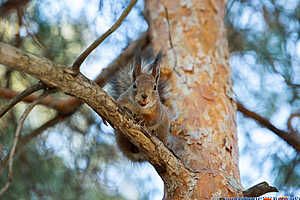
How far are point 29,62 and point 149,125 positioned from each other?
991 mm

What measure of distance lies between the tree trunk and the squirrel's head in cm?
10

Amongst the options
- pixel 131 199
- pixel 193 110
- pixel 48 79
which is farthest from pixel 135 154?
pixel 48 79

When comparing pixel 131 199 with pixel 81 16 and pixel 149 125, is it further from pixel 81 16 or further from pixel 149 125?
pixel 81 16

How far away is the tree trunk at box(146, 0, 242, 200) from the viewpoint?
1472 millimetres

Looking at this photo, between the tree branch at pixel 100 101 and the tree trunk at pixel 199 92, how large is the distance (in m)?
0.05

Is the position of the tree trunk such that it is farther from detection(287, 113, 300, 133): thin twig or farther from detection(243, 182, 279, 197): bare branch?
detection(287, 113, 300, 133): thin twig

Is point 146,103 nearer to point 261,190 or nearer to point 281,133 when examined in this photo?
point 261,190

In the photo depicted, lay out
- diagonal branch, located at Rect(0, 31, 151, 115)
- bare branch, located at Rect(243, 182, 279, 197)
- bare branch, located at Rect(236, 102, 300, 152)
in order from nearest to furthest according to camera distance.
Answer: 1. bare branch, located at Rect(243, 182, 279, 197)
2. diagonal branch, located at Rect(0, 31, 151, 115)
3. bare branch, located at Rect(236, 102, 300, 152)

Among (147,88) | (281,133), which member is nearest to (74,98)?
(147,88)

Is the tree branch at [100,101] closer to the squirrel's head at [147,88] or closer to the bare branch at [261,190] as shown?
the bare branch at [261,190]

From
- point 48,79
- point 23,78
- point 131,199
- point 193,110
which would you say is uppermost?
point 48,79

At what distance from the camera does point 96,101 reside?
1.10m

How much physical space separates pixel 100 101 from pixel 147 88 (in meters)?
0.62

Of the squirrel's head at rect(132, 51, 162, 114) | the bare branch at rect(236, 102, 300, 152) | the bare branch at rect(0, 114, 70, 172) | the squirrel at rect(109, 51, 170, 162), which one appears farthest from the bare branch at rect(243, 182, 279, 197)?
the bare branch at rect(0, 114, 70, 172)
